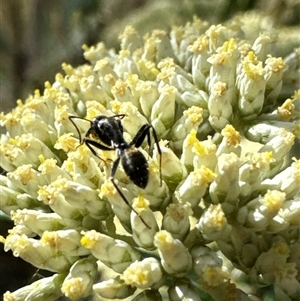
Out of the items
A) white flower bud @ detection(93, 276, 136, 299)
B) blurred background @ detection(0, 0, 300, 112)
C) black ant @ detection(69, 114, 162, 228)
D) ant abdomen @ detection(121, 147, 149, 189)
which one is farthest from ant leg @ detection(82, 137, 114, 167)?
blurred background @ detection(0, 0, 300, 112)

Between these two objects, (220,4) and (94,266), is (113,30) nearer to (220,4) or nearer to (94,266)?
(220,4)

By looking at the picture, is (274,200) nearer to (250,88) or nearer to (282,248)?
(282,248)

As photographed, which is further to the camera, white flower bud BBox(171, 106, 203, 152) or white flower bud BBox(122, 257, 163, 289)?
white flower bud BBox(171, 106, 203, 152)

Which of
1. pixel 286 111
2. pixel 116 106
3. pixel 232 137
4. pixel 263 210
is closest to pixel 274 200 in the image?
pixel 263 210

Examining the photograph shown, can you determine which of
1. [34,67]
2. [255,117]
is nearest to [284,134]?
[255,117]

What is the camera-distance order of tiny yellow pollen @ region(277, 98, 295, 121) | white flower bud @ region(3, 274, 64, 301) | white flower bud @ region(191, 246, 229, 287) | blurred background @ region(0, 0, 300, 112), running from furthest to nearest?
blurred background @ region(0, 0, 300, 112)
tiny yellow pollen @ region(277, 98, 295, 121)
white flower bud @ region(3, 274, 64, 301)
white flower bud @ region(191, 246, 229, 287)

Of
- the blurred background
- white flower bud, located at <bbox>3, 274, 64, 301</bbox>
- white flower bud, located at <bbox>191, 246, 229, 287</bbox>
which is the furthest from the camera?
the blurred background

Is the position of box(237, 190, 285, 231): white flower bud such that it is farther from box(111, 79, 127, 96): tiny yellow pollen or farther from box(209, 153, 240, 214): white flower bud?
box(111, 79, 127, 96): tiny yellow pollen

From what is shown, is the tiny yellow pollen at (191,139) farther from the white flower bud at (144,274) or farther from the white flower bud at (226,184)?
the white flower bud at (144,274)
